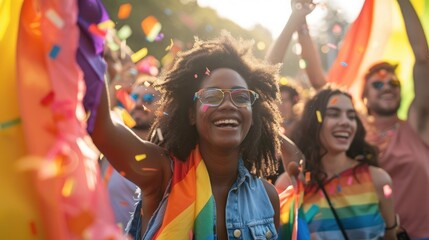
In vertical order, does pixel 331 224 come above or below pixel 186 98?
below

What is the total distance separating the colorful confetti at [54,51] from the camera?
2623 mm

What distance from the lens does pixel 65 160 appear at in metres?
2.53

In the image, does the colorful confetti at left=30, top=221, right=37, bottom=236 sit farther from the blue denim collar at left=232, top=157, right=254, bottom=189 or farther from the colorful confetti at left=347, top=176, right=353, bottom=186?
the colorful confetti at left=347, top=176, right=353, bottom=186

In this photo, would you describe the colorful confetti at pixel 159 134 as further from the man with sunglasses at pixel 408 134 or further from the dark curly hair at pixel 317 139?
the dark curly hair at pixel 317 139

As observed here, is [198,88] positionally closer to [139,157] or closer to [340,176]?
[139,157]

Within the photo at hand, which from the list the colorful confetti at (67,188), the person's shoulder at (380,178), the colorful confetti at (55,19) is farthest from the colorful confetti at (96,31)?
the person's shoulder at (380,178)

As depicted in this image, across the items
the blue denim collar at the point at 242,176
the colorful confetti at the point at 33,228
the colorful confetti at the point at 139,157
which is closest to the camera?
the colorful confetti at the point at 33,228

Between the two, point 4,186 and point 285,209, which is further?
point 285,209

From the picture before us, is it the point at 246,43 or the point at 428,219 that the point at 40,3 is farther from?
the point at 428,219

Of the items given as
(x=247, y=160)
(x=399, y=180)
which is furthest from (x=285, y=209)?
(x=399, y=180)

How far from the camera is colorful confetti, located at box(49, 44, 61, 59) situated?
2623 mm

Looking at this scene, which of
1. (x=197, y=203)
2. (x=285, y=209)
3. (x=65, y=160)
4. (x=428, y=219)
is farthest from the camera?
(x=428, y=219)

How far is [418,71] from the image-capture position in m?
5.46

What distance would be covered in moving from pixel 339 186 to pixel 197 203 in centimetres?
190
